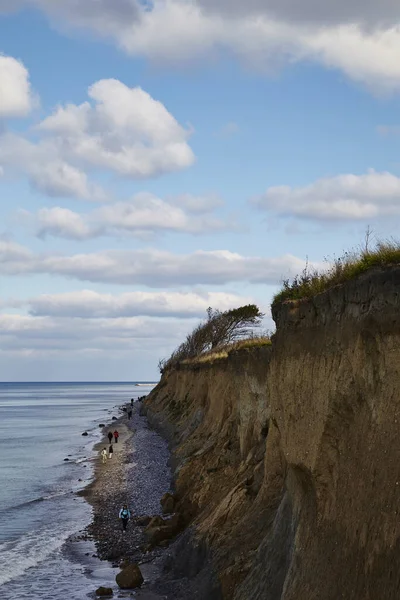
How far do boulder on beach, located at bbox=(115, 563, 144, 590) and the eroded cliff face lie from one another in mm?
1335

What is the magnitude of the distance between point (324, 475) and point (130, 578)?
1035cm

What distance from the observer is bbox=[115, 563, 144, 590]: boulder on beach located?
22.6 metres

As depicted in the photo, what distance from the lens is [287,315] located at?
18.1 m

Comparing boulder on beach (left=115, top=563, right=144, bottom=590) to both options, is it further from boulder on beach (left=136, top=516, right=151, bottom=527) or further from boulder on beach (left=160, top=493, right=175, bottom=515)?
boulder on beach (left=160, top=493, right=175, bottom=515)

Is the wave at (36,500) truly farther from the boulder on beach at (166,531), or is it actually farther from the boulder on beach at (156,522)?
the boulder on beach at (166,531)

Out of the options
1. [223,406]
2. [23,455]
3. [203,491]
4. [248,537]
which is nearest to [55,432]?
[23,455]

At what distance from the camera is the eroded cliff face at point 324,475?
12469 mm

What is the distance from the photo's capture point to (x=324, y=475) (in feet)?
48.6

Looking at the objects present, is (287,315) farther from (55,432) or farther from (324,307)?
(55,432)

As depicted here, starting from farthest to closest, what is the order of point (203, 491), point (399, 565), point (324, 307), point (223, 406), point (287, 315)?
1. point (223, 406)
2. point (203, 491)
3. point (287, 315)
4. point (324, 307)
5. point (399, 565)

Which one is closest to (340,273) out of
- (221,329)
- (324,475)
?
(324,475)

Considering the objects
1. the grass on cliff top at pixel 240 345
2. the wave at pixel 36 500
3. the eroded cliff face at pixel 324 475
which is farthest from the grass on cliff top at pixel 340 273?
the wave at pixel 36 500

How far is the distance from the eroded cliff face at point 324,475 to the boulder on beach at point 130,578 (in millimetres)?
1335

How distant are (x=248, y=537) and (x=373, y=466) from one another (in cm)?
779
